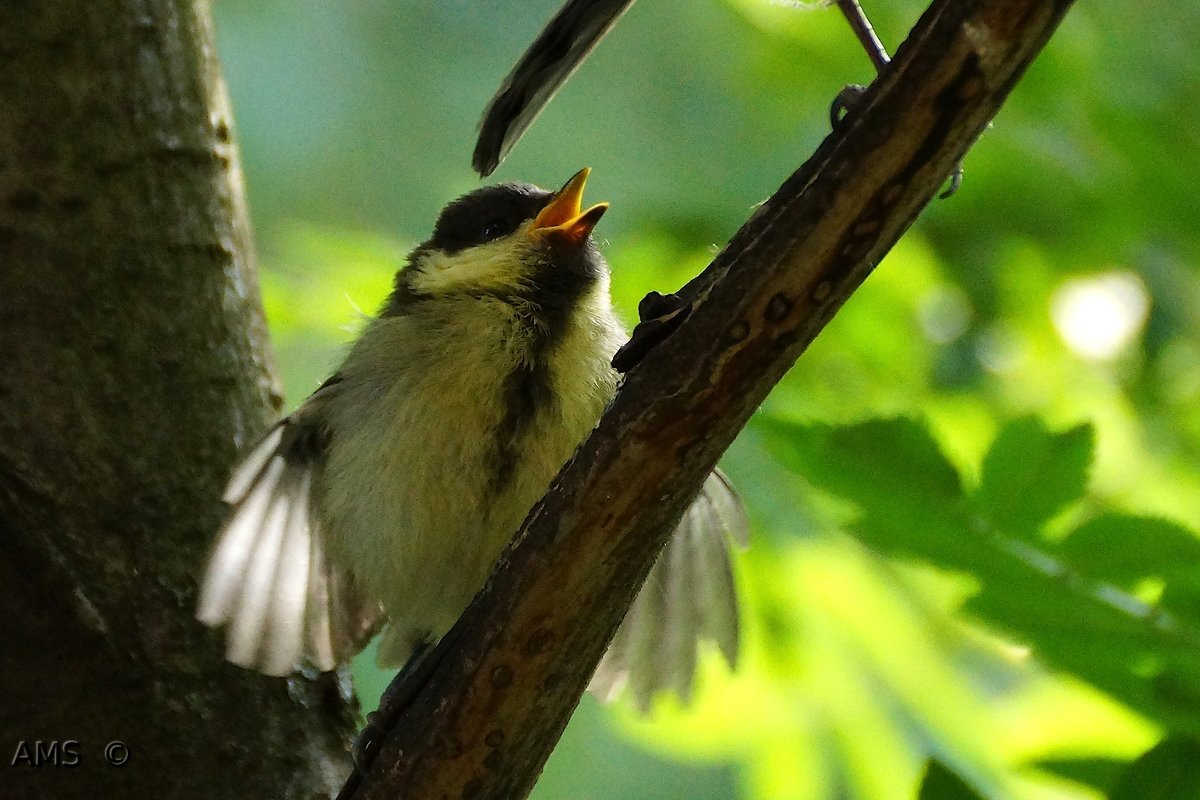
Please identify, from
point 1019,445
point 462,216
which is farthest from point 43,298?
point 1019,445

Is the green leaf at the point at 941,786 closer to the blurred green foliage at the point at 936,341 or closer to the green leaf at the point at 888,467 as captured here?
the green leaf at the point at 888,467

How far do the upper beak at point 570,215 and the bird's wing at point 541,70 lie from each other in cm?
57

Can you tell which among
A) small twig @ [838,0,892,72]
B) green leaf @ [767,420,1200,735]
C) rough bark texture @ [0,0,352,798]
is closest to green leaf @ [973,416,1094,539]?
green leaf @ [767,420,1200,735]

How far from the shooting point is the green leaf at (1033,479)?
1.56m

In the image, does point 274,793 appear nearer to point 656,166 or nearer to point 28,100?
point 28,100

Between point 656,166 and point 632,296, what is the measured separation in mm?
1290

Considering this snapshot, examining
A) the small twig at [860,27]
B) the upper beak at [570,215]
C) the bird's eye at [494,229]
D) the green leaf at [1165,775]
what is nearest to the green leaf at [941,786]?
the green leaf at [1165,775]

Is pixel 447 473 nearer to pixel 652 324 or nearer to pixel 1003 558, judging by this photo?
pixel 652 324

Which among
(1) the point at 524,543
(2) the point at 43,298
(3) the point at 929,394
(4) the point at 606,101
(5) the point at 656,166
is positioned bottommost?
(1) the point at 524,543

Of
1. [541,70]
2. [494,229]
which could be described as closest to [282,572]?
[494,229]

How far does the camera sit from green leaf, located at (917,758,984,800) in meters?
1.49

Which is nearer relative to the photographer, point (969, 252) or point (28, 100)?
point (28, 100)

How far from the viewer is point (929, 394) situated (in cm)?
265

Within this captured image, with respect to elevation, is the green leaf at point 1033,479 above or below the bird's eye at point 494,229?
below
